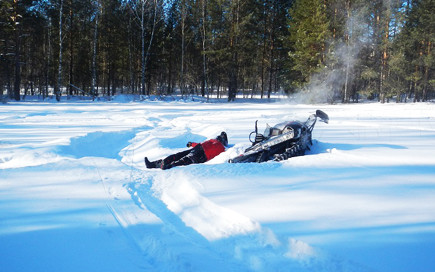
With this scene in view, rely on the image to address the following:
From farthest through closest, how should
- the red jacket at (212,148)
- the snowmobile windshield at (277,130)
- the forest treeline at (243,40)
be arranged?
the forest treeline at (243,40) < the red jacket at (212,148) < the snowmobile windshield at (277,130)

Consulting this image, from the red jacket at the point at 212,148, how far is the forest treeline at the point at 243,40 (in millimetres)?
19396

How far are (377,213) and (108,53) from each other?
3282 centimetres

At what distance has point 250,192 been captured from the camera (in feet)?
10.9

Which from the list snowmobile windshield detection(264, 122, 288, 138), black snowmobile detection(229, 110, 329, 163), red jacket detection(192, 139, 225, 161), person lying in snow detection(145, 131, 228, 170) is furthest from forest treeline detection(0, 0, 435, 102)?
red jacket detection(192, 139, 225, 161)

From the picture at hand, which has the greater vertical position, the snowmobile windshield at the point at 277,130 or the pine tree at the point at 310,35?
the pine tree at the point at 310,35

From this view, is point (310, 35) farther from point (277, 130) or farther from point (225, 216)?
point (225, 216)

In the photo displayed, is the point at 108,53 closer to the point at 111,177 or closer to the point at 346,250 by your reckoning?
the point at 111,177

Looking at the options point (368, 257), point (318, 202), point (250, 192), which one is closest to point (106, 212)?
point (250, 192)

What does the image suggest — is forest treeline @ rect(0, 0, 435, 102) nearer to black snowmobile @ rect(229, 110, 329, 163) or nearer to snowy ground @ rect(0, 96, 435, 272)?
black snowmobile @ rect(229, 110, 329, 163)

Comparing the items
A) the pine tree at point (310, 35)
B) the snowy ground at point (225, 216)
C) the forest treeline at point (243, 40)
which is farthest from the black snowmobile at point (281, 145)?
the forest treeline at point (243, 40)

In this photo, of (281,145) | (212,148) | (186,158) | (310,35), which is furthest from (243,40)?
(186,158)

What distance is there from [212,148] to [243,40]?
2300 cm

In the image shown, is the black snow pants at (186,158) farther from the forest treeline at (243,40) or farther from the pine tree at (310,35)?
the pine tree at (310,35)

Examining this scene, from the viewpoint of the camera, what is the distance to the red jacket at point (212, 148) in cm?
616
